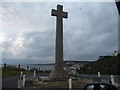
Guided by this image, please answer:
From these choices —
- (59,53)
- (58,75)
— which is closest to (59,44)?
(59,53)

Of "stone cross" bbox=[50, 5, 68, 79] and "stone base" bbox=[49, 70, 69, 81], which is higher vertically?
"stone cross" bbox=[50, 5, 68, 79]

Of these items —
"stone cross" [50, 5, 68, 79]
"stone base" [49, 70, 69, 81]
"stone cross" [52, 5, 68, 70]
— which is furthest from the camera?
"stone cross" [52, 5, 68, 70]

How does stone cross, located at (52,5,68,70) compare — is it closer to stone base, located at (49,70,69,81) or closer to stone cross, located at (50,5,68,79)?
stone cross, located at (50,5,68,79)

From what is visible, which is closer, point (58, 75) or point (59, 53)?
point (58, 75)

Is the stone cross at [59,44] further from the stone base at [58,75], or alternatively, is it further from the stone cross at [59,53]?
the stone base at [58,75]

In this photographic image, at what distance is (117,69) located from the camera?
139 ft

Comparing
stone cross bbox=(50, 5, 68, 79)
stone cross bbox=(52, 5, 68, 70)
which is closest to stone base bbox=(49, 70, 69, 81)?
stone cross bbox=(50, 5, 68, 79)

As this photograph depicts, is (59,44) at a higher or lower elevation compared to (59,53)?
higher

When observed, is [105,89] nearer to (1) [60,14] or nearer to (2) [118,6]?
(2) [118,6]

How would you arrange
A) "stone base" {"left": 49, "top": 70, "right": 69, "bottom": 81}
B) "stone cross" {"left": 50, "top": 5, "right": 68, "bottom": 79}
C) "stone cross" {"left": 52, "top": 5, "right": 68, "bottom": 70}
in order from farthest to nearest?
"stone cross" {"left": 52, "top": 5, "right": 68, "bottom": 70} < "stone cross" {"left": 50, "top": 5, "right": 68, "bottom": 79} < "stone base" {"left": 49, "top": 70, "right": 69, "bottom": 81}

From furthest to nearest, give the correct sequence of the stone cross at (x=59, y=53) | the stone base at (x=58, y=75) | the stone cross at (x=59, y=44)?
the stone cross at (x=59, y=44) → the stone cross at (x=59, y=53) → the stone base at (x=58, y=75)

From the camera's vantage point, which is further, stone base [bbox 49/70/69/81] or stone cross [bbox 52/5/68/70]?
stone cross [bbox 52/5/68/70]

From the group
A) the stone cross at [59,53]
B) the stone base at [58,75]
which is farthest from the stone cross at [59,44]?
the stone base at [58,75]

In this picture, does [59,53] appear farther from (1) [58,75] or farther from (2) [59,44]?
Answer: (1) [58,75]
